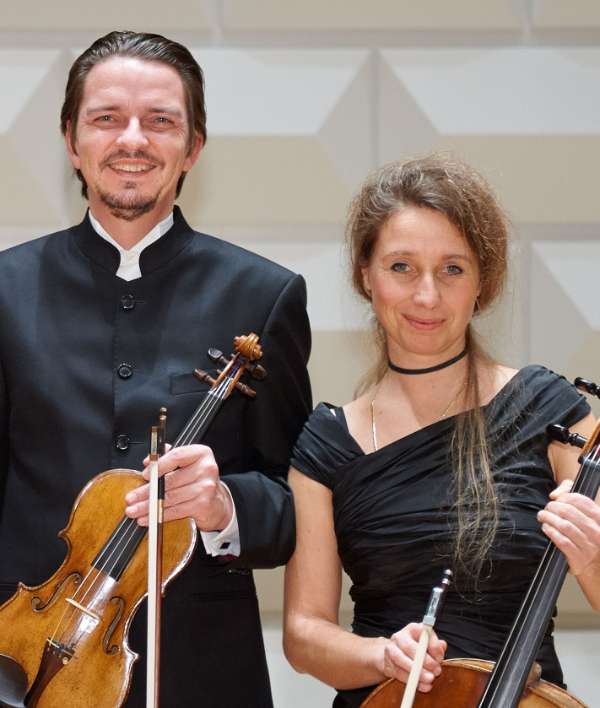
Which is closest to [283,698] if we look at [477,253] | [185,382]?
[185,382]

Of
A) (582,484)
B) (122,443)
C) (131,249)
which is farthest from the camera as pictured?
(131,249)

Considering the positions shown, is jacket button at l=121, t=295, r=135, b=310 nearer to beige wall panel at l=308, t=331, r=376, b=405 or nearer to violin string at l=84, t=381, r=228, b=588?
violin string at l=84, t=381, r=228, b=588

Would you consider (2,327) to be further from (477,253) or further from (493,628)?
(493,628)

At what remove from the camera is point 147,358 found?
1832 millimetres

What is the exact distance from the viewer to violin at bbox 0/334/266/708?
60.5 inches

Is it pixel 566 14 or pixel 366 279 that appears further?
pixel 566 14

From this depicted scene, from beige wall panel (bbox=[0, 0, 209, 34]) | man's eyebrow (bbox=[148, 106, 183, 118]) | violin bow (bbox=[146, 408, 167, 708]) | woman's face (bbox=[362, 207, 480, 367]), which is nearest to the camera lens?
violin bow (bbox=[146, 408, 167, 708])

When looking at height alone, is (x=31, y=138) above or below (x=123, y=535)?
above

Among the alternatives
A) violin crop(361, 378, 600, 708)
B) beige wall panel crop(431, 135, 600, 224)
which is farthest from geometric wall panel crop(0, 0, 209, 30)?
violin crop(361, 378, 600, 708)

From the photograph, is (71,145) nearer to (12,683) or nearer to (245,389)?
(245,389)

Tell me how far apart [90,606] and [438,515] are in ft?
1.50

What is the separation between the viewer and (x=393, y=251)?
177 centimetres

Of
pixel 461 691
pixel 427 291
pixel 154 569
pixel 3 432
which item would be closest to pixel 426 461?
pixel 427 291

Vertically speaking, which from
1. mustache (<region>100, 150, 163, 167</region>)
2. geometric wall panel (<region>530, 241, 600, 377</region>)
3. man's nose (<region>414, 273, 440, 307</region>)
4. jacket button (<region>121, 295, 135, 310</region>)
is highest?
geometric wall panel (<region>530, 241, 600, 377</region>)
